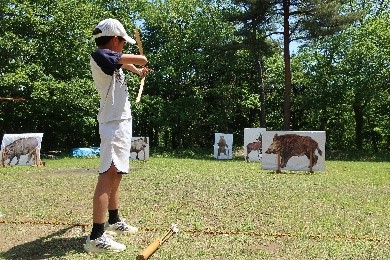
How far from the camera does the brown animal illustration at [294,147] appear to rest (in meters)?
12.6

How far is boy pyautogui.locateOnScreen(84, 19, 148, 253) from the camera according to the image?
372 cm

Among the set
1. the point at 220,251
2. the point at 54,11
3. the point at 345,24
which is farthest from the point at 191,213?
the point at 54,11

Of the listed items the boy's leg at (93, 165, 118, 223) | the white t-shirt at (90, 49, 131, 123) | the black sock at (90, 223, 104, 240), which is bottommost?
the black sock at (90, 223, 104, 240)

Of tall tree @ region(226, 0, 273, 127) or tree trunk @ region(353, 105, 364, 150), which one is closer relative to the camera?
tall tree @ region(226, 0, 273, 127)

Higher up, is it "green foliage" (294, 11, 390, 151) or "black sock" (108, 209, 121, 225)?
"green foliage" (294, 11, 390, 151)

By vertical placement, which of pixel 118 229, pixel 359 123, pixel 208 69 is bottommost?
pixel 118 229

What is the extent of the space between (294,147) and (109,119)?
951cm

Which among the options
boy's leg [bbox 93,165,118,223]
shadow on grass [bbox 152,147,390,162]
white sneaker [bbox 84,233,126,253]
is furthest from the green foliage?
white sneaker [bbox 84,233,126,253]

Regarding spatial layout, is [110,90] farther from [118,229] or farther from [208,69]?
[208,69]

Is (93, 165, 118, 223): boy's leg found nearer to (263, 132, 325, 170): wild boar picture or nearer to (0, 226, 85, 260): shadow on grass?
(0, 226, 85, 260): shadow on grass

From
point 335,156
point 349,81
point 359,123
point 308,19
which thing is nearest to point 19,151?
point 308,19

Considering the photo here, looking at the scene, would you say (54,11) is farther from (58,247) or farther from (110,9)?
(58,247)

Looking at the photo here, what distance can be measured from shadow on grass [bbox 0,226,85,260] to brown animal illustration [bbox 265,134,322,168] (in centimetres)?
925

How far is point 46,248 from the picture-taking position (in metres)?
A: 3.90
